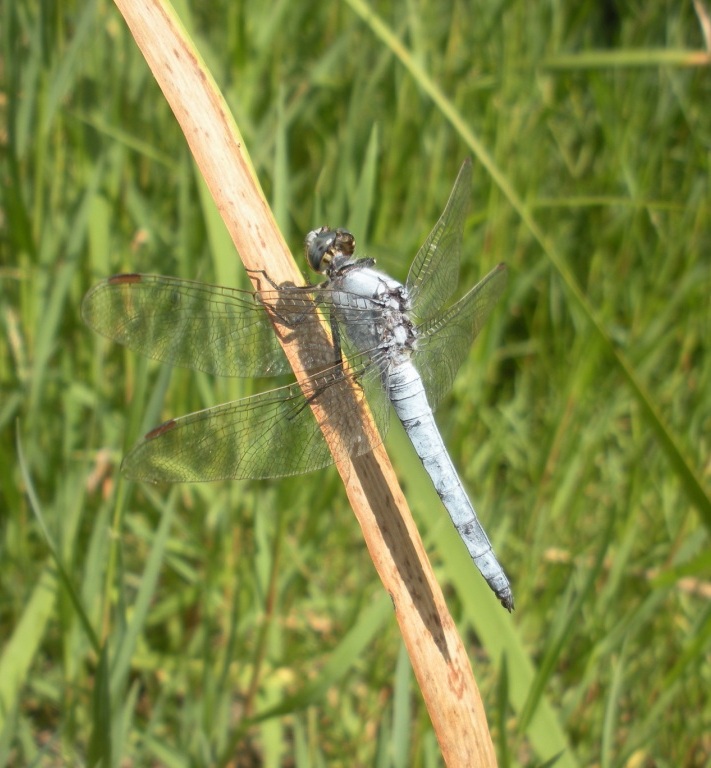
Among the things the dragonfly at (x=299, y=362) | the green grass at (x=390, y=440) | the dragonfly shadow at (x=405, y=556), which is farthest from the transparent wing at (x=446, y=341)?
the dragonfly shadow at (x=405, y=556)

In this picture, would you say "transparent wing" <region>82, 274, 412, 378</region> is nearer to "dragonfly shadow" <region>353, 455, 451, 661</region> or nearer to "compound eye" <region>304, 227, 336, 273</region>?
"compound eye" <region>304, 227, 336, 273</region>

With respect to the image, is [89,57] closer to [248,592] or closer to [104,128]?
[104,128]

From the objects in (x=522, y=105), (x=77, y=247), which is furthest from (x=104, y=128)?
(x=522, y=105)

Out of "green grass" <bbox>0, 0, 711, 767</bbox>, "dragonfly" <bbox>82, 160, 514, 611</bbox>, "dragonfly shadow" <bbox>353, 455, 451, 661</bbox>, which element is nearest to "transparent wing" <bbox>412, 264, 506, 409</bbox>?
"dragonfly" <bbox>82, 160, 514, 611</bbox>

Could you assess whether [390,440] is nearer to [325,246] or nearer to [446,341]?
[446,341]

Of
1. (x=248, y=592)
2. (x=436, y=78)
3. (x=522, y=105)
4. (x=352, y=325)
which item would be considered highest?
(x=436, y=78)

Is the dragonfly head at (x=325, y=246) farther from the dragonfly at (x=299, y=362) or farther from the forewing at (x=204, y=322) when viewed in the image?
the forewing at (x=204, y=322)

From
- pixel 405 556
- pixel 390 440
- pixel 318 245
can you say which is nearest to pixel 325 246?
pixel 318 245
